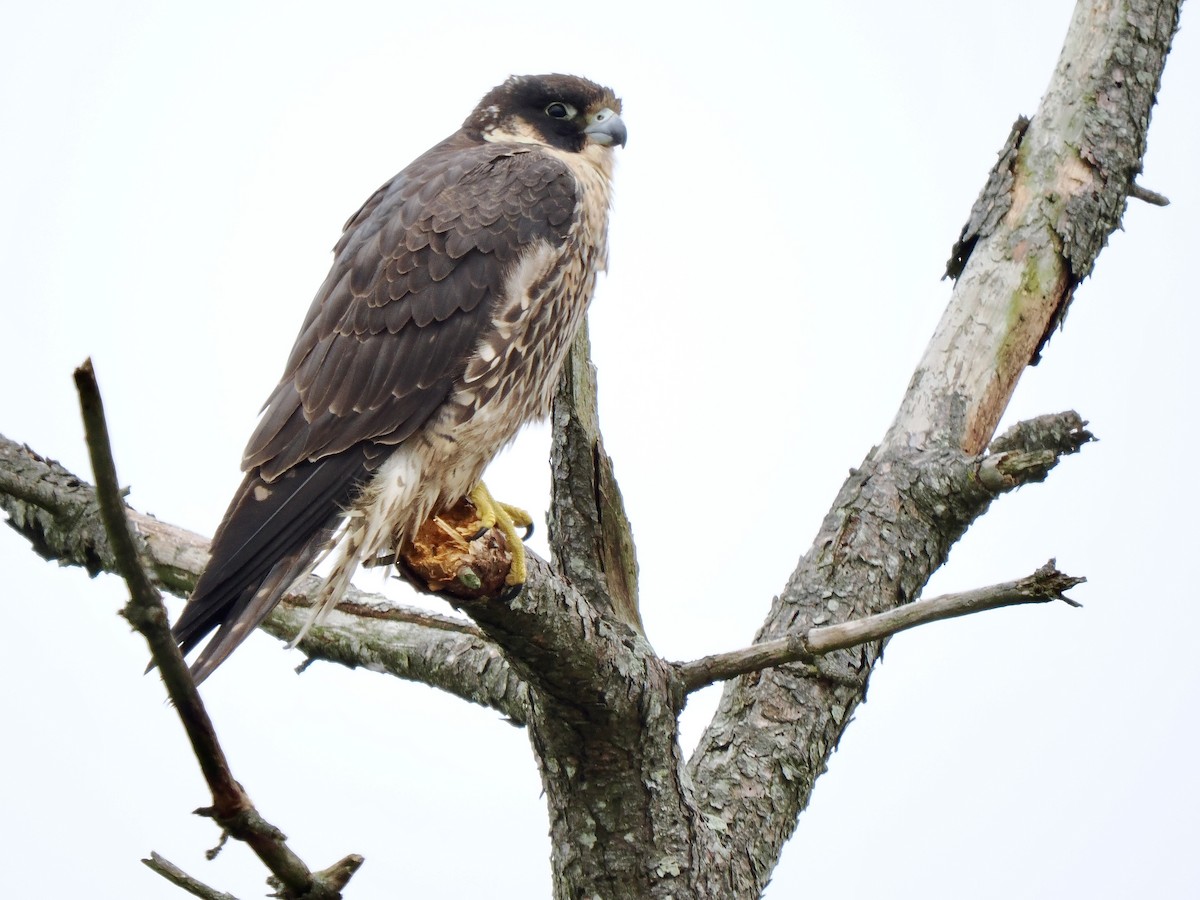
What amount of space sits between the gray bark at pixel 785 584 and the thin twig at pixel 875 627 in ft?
0.34

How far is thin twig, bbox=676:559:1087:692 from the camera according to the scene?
227 centimetres

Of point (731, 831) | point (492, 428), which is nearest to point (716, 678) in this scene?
point (731, 831)

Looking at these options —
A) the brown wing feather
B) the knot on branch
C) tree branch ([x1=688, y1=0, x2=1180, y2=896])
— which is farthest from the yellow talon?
the knot on branch

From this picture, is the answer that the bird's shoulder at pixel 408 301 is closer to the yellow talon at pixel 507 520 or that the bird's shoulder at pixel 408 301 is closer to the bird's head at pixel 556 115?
the yellow talon at pixel 507 520

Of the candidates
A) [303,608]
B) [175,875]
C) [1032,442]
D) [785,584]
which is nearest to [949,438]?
[1032,442]

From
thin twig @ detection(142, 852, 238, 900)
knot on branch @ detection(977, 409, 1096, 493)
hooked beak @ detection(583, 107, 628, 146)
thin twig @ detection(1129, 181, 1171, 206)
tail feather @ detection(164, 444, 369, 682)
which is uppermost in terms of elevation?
thin twig @ detection(1129, 181, 1171, 206)

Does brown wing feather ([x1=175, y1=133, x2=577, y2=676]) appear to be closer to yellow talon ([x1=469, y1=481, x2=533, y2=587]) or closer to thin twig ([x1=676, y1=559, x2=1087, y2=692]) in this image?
yellow talon ([x1=469, y1=481, x2=533, y2=587])

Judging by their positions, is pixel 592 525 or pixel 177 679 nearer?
pixel 177 679

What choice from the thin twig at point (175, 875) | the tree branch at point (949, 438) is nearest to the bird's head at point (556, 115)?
the tree branch at point (949, 438)

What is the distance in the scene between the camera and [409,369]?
11.3 feet

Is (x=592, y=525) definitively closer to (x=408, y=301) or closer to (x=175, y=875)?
(x=408, y=301)

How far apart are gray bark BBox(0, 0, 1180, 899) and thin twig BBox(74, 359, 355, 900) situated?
2.79ft

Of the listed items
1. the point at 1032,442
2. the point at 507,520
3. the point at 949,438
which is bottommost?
the point at 507,520

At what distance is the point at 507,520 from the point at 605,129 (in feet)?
6.22
